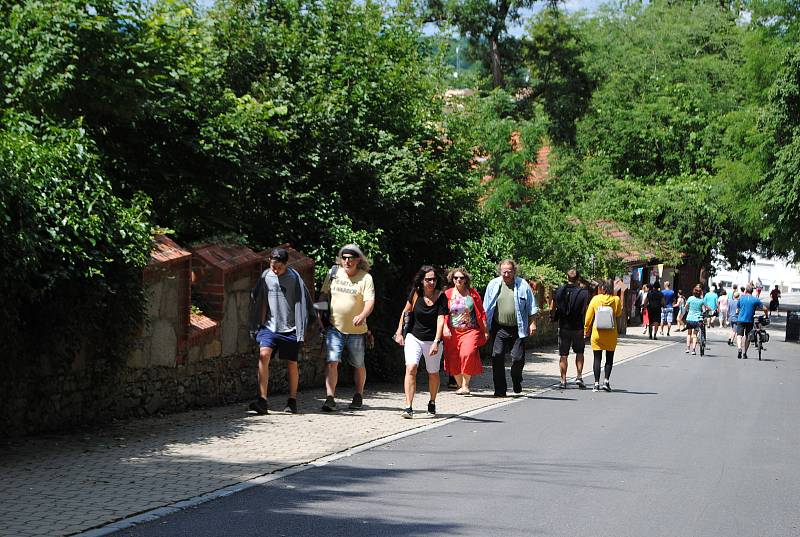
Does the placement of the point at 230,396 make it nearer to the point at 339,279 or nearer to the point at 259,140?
the point at 339,279

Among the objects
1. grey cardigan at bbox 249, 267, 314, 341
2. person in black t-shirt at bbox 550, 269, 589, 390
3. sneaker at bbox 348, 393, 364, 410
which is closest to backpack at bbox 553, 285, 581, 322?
person in black t-shirt at bbox 550, 269, 589, 390

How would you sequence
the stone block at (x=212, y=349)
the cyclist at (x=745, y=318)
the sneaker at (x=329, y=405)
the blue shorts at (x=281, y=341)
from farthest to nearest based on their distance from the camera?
the cyclist at (x=745, y=318) → the sneaker at (x=329, y=405) → the stone block at (x=212, y=349) → the blue shorts at (x=281, y=341)

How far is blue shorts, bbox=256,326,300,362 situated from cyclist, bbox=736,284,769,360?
18.1 metres

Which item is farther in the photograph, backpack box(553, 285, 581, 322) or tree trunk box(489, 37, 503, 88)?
tree trunk box(489, 37, 503, 88)

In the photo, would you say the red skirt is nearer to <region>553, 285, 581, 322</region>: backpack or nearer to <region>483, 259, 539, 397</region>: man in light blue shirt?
<region>483, 259, 539, 397</region>: man in light blue shirt

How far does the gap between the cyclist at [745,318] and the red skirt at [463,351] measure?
1469 centimetres

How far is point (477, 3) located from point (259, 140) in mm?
30222

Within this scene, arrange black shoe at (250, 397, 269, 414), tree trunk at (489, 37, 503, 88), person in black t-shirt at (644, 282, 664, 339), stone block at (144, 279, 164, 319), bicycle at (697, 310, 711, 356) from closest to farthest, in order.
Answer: stone block at (144, 279, 164, 319), black shoe at (250, 397, 269, 414), bicycle at (697, 310, 711, 356), person in black t-shirt at (644, 282, 664, 339), tree trunk at (489, 37, 503, 88)

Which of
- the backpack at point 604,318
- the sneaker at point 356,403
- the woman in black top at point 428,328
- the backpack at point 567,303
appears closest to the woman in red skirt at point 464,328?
the woman in black top at point 428,328

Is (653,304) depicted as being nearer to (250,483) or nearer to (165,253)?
(165,253)

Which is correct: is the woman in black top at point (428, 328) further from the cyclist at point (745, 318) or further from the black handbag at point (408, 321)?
the cyclist at point (745, 318)

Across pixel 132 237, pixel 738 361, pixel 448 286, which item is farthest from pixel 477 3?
pixel 132 237

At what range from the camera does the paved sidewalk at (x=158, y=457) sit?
6711mm

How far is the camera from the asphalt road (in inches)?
260
